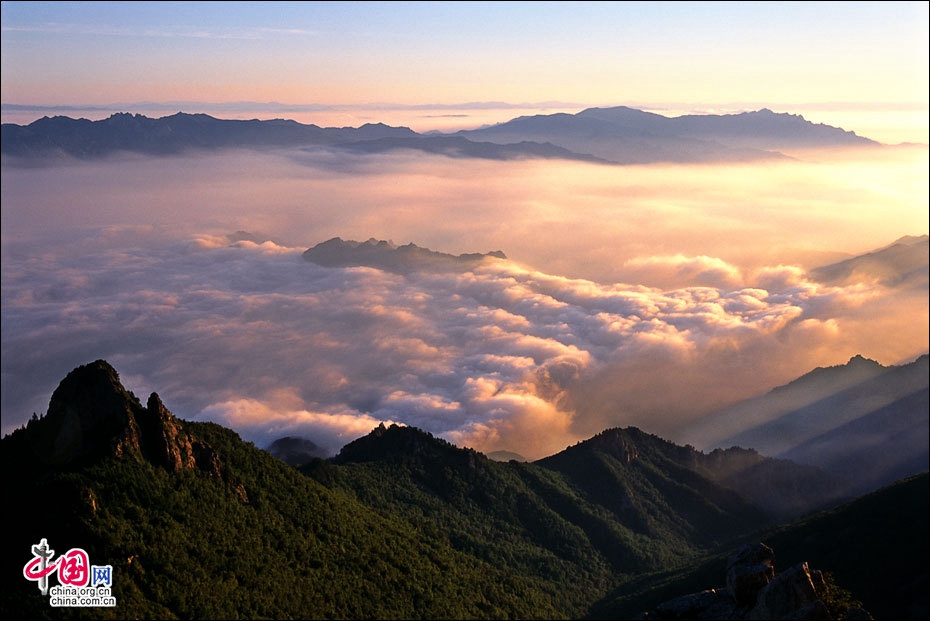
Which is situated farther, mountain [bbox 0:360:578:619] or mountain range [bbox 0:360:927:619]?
mountain range [bbox 0:360:927:619]

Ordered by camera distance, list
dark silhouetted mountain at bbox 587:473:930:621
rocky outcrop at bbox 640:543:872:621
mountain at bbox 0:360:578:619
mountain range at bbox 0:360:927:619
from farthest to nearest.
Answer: dark silhouetted mountain at bbox 587:473:930:621, mountain range at bbox 0:360:927:619, mountain at bbox 0:360:578:619, rocky outcrop at bbox 640:543:872:621

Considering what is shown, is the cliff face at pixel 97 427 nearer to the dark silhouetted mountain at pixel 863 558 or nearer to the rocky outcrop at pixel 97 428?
the rocky outcrop at pixel 97 428

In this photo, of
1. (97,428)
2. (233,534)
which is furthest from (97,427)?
(233,534)

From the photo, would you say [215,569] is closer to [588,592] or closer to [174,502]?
[174,502]

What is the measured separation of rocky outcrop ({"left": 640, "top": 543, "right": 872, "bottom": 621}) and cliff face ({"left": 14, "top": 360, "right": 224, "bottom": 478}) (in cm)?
9016

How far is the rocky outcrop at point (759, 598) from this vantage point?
179 feet

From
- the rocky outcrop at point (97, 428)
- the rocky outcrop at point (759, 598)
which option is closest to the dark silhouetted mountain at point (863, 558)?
the rocky outcrop at point (759, 598)

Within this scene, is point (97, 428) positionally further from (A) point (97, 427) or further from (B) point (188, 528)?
(B) point (188, 528)

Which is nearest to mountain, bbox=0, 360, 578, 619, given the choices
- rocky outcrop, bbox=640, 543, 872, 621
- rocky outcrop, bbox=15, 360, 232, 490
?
rocky outcrop, bbox=15, 360, 232, 490

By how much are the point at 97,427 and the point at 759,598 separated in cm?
10139

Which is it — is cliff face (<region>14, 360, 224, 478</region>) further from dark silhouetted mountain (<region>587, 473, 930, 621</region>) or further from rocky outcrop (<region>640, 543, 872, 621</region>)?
rocky outcrop (<region>640, 543, 872, 621</region>)

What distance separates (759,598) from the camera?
56.6 m

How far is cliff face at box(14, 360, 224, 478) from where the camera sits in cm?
11600

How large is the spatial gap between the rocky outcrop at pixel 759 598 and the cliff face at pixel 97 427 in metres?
90.2
